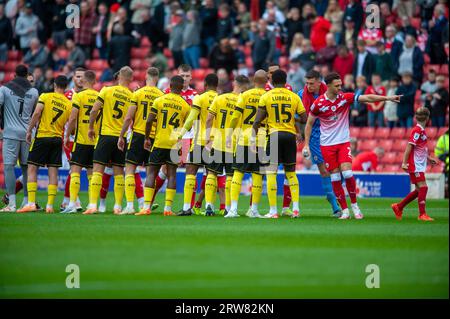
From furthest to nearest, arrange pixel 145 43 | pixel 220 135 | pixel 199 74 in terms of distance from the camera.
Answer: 1. pixel 145 43
2. pixel 199 74
3. pixel 220 135

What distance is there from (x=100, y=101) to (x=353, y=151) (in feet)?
36.4

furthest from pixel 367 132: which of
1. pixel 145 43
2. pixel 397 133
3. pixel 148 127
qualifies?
pixel 148 127

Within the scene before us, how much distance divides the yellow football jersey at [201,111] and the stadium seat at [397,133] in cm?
1096

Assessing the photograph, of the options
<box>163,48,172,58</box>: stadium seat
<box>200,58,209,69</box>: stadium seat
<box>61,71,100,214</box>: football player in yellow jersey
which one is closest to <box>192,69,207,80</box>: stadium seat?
<box>200,58,209,69</box>: stadium seat

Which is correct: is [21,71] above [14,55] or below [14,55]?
below

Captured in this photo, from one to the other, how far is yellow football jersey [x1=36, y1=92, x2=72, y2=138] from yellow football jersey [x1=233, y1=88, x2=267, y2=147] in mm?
3453

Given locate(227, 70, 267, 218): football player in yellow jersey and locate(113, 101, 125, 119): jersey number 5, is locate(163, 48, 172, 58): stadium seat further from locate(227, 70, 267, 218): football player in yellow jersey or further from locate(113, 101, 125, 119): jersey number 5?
locate(227, 70, 267, 218): football player in yellow jersey

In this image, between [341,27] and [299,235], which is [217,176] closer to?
[299,235]

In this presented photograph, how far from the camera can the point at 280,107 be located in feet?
53.9

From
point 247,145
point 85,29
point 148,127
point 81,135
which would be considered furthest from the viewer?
point 85,29

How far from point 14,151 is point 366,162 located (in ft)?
36.6

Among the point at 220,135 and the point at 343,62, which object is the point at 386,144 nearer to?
the point at 343,62

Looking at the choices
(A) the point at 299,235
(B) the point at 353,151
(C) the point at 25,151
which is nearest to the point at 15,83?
(C) the point at 25,151

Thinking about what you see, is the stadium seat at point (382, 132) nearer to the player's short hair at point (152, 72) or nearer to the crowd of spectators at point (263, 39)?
the crowd of spectators at point (263, 39)
